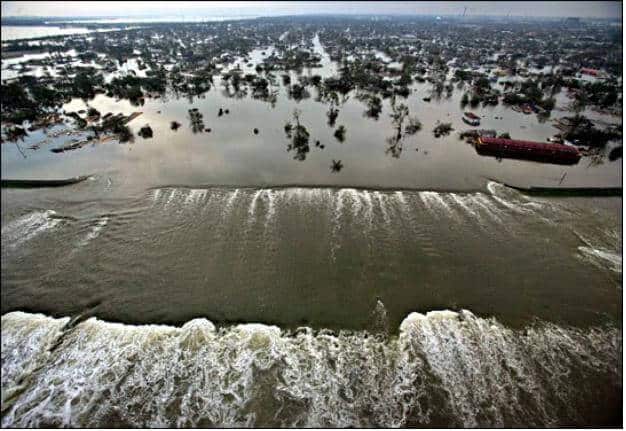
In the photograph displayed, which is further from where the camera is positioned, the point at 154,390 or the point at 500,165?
the point at 500,165

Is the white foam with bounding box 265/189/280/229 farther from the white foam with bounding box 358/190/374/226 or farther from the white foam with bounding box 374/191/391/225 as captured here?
the white foam with bounding box 374/191/391/225

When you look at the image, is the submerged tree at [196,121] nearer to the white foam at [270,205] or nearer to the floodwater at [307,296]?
the floodwater at [307,296]

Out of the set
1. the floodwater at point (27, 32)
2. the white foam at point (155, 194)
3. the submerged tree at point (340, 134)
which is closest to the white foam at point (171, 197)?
the white foam at point (155, 194)

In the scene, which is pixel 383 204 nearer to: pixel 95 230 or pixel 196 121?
pixel 95 230

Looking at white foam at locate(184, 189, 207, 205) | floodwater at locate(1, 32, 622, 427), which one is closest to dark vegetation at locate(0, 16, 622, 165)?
floodwater at locate(1, 32, 622, 427)

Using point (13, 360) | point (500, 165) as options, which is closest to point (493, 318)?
point (500, 165)

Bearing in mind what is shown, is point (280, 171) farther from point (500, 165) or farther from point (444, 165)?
point (500, 165)
